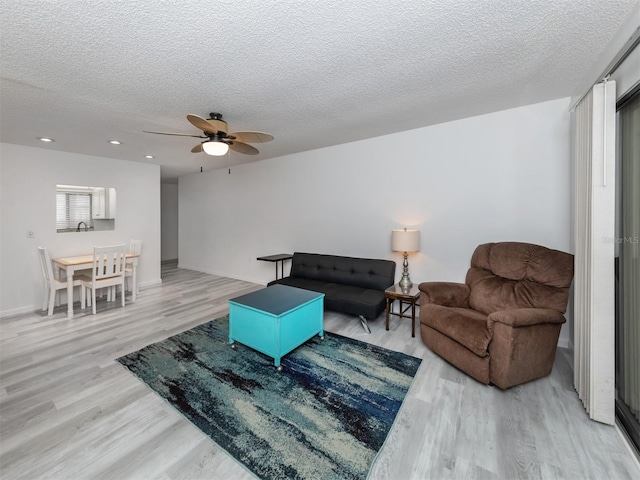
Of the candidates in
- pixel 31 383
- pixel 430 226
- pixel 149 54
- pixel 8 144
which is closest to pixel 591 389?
pixel 430 226

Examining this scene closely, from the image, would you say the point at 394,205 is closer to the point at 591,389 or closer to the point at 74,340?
the point at 591,389

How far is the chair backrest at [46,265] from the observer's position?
3.57 m

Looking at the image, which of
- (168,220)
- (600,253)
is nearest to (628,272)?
(600,253)

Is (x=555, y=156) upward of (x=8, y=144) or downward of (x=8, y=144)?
downward

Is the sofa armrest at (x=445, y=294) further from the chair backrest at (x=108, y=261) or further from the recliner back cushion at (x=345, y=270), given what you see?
the chair backrest at (x=108, y=261)

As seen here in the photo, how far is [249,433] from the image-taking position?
164 centimetres

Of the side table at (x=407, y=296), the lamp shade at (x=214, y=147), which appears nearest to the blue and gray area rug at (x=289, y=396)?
the side table at (x=407, y=296)

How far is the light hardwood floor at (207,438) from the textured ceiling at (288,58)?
245 cm

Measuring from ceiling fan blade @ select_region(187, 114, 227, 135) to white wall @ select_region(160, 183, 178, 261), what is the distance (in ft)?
21.2

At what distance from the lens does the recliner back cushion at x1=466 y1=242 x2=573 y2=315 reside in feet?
7.45

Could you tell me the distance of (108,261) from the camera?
378cm

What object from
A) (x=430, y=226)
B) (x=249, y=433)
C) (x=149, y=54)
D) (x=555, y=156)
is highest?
(x=149, y=54)

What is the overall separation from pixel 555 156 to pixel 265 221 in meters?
4.32

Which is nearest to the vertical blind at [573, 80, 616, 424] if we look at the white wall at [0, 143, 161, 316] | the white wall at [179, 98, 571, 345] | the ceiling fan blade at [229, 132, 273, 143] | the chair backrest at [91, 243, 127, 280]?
the white wall at [179, 98, 571, 345]
